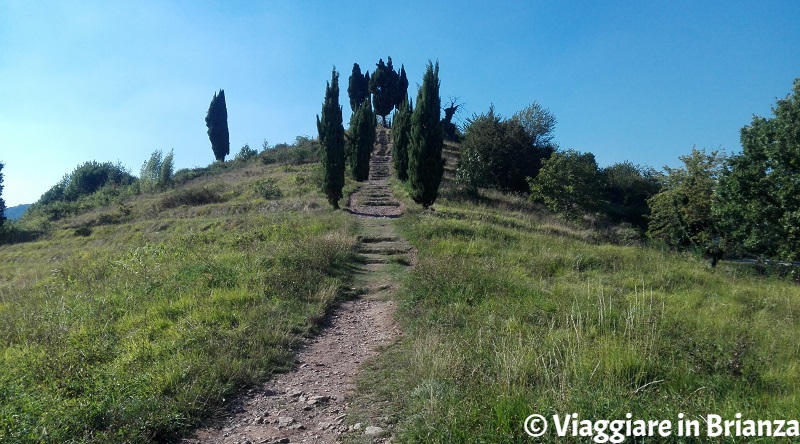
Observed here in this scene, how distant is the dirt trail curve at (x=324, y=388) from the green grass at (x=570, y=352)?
284 mm

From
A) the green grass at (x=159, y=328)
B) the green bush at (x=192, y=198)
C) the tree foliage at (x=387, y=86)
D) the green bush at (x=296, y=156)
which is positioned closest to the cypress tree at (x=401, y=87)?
the tree foliage at (x=387, y=86)

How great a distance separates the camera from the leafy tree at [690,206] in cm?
1986

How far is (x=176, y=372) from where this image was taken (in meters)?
4.58

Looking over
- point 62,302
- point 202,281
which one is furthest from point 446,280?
point 62,302

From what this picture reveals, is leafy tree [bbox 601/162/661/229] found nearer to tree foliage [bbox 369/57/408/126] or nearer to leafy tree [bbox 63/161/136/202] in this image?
tree foliage [bbox 369/57/408/126]

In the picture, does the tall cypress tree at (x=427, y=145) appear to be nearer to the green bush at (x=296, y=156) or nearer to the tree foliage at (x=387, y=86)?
the green bush at (x=296, y=156)

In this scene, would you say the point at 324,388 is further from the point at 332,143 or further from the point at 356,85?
the point at 356,85

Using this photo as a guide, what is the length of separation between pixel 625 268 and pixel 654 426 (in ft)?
26.2

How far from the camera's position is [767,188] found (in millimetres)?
16656

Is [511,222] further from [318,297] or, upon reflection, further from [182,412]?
[182,412]

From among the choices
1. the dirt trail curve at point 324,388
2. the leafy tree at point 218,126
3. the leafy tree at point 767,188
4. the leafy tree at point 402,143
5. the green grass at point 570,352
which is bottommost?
the dirt trail curve at point 324,388

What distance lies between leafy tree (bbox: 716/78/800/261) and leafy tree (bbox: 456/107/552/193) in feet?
43.0

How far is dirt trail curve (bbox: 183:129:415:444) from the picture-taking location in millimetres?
3938

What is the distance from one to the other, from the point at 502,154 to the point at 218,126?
111 ft
